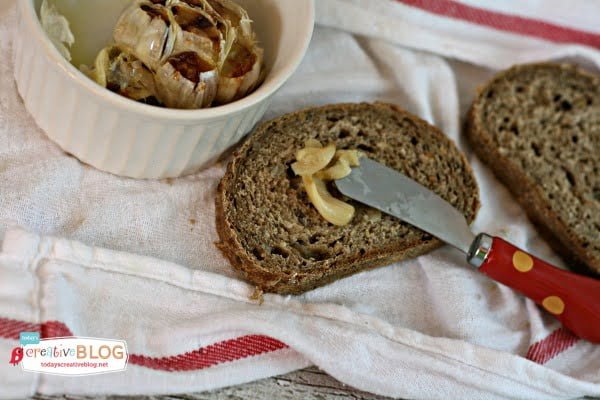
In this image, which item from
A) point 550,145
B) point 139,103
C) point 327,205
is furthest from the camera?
point 550,145

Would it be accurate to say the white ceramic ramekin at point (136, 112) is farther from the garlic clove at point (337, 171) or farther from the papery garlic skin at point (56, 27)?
the garlic clove at point (337, 171)

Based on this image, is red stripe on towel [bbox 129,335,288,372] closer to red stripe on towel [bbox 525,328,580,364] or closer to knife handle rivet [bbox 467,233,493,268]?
knife handle rivet [bbox 467,233,493,268]

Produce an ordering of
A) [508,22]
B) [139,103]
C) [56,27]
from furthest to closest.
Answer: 1. [508,22]
2. [56,27]
3. [139,103]

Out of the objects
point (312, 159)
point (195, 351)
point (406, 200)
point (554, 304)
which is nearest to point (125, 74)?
point (312, 159)

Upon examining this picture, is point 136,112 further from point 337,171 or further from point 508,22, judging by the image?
point 508,22

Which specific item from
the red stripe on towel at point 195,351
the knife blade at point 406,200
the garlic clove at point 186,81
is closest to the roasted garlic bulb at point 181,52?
the garlic clove at point 186,81
